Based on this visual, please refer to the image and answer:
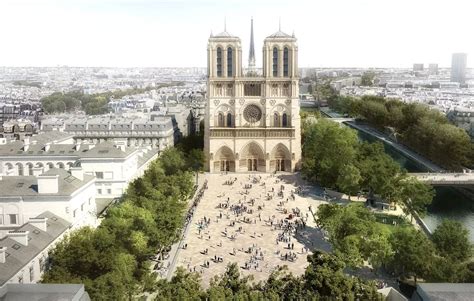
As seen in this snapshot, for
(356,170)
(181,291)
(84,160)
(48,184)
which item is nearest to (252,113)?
(356,170)

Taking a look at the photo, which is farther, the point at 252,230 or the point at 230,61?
the point at 230,61

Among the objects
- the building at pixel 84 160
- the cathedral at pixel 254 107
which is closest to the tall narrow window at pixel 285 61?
the cathedral at pixel 254 107

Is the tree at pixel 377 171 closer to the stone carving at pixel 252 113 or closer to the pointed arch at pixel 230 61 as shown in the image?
the stone carving at pixel 252 113

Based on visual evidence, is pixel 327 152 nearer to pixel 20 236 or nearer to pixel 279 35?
pixel 279 35

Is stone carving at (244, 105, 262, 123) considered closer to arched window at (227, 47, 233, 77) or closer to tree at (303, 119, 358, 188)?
arched window at (227, 47, 233, 77)

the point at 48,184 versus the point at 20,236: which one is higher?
the point at 48,184
